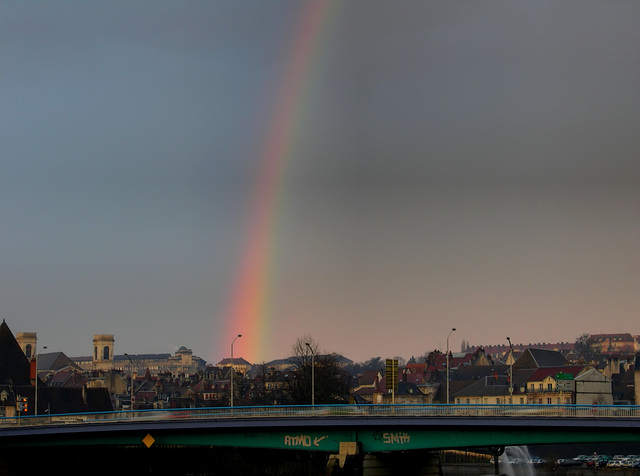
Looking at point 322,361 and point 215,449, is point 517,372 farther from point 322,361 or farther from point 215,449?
point 215,449

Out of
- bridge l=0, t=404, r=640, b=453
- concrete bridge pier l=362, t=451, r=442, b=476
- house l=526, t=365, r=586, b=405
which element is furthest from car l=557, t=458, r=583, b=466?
bridge l=0, t=404, r=640, b=453

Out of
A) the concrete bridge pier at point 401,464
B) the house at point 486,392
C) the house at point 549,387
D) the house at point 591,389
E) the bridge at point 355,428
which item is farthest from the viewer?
the house at point 486,392

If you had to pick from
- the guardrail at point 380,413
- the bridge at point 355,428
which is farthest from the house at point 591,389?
the bridge at point 355,428

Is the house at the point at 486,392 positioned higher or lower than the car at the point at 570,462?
higher

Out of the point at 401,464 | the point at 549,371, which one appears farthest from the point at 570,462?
the point at 401,464

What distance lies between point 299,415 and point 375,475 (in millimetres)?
9849

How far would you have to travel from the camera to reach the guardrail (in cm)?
7962

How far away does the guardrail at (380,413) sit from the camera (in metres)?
79.6

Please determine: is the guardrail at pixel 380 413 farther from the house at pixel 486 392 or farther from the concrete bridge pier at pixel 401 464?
the house at pixel 486 392

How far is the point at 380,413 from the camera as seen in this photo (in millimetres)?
90312

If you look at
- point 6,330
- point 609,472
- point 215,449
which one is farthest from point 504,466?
point 6,330

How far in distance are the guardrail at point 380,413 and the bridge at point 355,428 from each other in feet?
0.30

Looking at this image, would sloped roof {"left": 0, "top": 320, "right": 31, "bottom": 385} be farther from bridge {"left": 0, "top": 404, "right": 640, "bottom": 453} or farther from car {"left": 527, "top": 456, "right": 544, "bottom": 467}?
car {"left": 527, "top": 456, "right": 544, "bottom": 467}

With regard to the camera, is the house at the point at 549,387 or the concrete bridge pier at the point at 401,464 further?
the house at the point at 549,387
